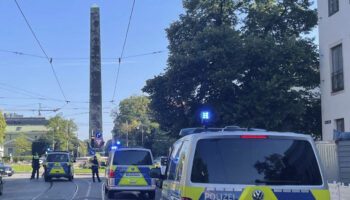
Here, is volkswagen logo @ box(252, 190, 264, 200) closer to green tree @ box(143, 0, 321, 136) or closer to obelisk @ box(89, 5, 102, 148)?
green tree @ box(143, 0, 321, 136)

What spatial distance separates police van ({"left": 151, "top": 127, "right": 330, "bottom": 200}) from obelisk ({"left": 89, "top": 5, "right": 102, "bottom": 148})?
34127 millimetres

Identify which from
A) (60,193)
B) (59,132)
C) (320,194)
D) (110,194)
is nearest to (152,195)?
(110,194)

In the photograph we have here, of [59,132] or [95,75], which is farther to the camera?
[59,132]

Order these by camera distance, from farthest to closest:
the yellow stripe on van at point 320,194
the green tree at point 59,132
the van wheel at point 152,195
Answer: the green tree at point 59,132, the van wheel at point 152,195, the yellow stripe on van at point 320,194

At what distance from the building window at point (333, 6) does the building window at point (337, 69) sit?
155cm

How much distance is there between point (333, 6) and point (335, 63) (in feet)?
8.13

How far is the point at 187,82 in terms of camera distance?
2756 cm

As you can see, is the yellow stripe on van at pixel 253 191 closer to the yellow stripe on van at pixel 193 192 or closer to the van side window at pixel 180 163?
the yellow stripe on van at pixel 193 192

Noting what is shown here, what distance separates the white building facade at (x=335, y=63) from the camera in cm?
1972

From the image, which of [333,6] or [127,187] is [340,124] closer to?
[333,6]

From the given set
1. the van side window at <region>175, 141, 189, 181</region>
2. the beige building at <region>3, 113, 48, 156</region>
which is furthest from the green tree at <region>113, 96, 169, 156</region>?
the van side window at <region>175, 141, 189, 181</region>

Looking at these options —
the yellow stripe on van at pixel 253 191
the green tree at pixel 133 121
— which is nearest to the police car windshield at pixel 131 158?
the yellow stripe on van at pixel 253 191

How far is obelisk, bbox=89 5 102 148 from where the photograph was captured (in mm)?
38938

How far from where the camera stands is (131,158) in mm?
16719
